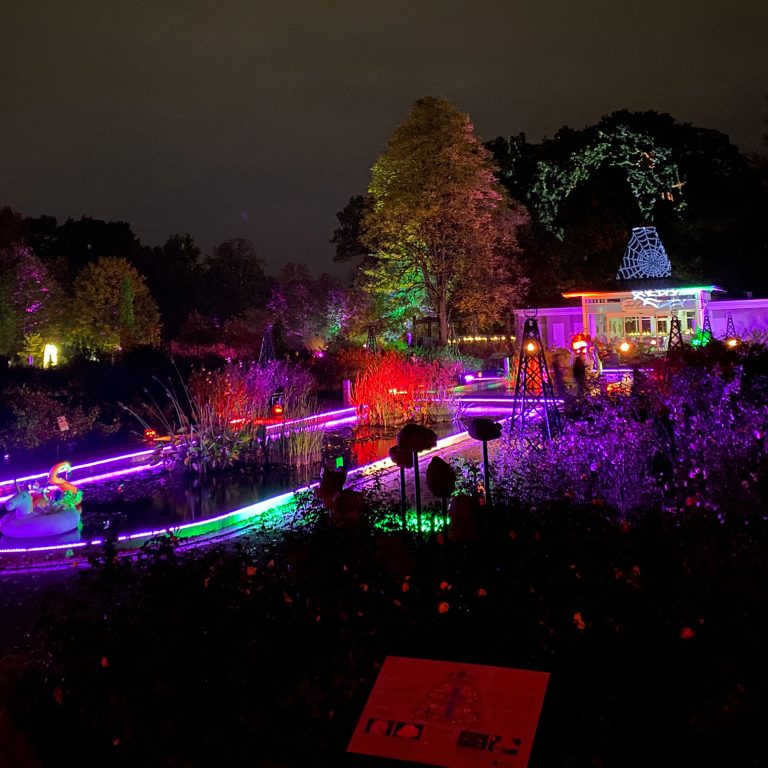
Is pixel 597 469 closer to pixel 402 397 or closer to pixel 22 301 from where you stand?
pixel 402 397

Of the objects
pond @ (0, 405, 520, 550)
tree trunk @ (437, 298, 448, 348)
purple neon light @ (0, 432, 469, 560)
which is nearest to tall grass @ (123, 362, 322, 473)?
pond @ (0, 405, 520, 550)

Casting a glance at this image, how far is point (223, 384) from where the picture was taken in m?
10.5

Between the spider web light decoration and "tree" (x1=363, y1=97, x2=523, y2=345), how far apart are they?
4.21 metres

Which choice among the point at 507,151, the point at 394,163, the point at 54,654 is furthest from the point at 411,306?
the point at 54,654

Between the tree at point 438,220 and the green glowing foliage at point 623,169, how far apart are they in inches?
238

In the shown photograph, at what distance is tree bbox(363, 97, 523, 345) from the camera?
23.3m

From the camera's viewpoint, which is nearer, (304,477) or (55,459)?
(304,477)

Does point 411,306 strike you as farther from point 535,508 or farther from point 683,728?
point 683,728

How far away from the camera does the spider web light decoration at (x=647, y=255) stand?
83.3ft

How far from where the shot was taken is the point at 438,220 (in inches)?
937

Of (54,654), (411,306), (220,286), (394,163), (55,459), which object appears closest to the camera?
(54,654)

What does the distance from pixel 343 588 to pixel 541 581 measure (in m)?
0.80

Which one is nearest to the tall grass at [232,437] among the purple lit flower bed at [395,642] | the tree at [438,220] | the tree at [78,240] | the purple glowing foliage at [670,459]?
the purple glowing foliage at [670,459]

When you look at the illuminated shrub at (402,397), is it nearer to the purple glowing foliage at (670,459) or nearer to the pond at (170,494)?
the pond at (170,494)
